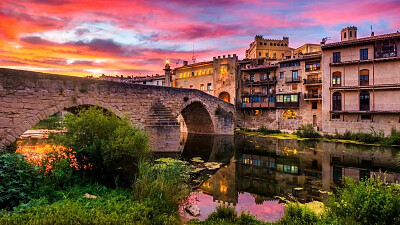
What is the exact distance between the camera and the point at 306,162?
16250 mm

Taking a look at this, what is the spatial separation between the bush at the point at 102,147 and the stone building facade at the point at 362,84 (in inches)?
972

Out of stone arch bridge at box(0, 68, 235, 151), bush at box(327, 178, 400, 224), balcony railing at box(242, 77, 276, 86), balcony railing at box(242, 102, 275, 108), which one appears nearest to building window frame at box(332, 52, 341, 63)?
balcony railing at box(242, 77, 276, 86)

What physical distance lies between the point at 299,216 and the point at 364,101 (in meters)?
24.8

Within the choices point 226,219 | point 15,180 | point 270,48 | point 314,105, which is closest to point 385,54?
point 314,105

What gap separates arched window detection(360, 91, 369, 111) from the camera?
26.1 metres

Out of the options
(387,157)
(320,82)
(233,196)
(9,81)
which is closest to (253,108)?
(320,82)

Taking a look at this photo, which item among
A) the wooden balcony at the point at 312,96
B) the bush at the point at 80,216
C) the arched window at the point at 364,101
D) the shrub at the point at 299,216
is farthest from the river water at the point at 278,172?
the wooden balcony at the point at 312,96

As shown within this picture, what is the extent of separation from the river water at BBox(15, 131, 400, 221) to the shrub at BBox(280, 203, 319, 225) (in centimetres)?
125

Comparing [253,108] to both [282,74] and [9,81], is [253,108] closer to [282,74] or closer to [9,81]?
[282,74]

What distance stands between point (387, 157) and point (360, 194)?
49.9 ft

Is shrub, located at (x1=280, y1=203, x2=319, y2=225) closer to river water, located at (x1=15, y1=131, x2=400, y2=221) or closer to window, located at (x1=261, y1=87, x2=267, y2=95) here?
river water, located at (x1=15, y1=131, x2=400, y2=221)

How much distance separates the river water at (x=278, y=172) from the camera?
9.60 m

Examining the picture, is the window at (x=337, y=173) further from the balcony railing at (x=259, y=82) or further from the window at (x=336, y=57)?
the balcony railing at (x=259, y=82)

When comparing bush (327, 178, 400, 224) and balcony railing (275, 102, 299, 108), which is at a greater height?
balcony railing (275, 102, 299, 108)
